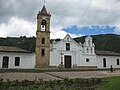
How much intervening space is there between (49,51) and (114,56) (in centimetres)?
1506

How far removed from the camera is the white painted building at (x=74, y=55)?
3975cm

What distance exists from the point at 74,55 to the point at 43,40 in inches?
259

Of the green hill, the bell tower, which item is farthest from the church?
the green hill

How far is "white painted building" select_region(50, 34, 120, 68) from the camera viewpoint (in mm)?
39750

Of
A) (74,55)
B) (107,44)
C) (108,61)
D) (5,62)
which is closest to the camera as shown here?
(5,62)

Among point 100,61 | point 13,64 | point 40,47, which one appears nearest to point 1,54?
point 13,64

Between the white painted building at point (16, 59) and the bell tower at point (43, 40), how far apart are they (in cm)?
120

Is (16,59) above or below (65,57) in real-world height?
below

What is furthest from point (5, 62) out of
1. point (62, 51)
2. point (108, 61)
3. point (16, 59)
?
point (108, 61)

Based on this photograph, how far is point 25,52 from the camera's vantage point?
1502 inches

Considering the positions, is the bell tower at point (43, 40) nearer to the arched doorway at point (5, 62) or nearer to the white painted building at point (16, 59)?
the white painted building at point (16, 59)

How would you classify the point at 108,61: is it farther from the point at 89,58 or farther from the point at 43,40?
the point at 43,40

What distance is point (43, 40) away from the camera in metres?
39.6

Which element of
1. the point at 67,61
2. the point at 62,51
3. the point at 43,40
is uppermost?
the point at 43,40
